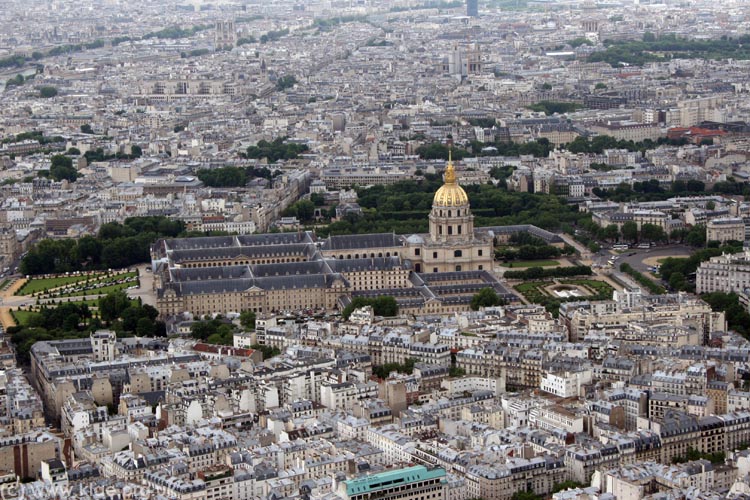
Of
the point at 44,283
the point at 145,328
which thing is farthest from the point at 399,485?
the point at 44,283

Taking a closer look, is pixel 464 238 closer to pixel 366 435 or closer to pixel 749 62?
pixel 366 435

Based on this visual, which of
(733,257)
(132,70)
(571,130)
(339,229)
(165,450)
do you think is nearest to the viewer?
(165,450)

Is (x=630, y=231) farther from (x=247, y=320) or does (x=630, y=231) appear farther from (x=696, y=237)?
(x=247, y=320)

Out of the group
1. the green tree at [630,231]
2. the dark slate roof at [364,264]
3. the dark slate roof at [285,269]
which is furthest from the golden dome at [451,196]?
the green tree at [630,231]

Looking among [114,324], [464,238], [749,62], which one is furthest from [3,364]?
[749,62]

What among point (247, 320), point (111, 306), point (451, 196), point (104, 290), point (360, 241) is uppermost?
point (451, 196)
